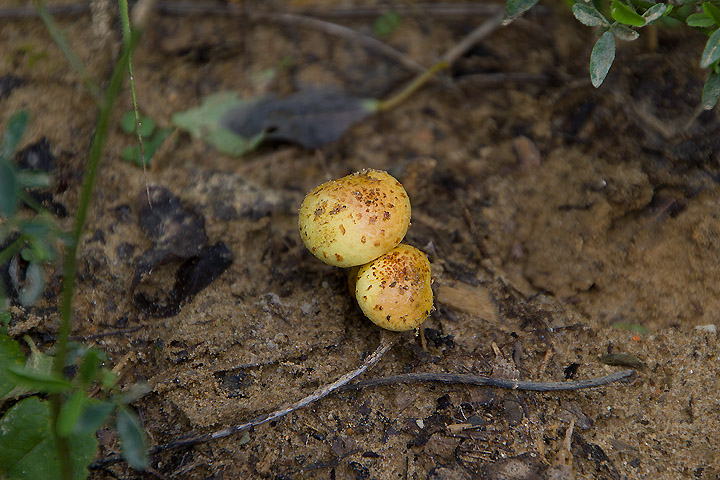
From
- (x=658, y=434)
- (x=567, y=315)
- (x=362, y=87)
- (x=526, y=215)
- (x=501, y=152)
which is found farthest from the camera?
(x=362, y=87)

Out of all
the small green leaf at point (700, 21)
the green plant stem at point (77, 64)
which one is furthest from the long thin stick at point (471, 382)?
the green plant stem at point (77, 64)

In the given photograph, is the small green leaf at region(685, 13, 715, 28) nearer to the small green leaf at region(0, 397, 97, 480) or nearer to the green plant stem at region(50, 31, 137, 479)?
the green plant stem at region(50, 31, 137, 479)

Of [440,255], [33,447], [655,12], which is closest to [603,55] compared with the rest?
[655,12]

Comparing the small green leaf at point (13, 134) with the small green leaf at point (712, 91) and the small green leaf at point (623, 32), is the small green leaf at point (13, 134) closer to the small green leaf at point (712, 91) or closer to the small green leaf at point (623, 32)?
the small green leaf at point (623, 32)

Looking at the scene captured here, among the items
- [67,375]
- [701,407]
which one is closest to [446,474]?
[701,407]

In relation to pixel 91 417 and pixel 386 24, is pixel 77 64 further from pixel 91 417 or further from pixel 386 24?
pixel 91 417

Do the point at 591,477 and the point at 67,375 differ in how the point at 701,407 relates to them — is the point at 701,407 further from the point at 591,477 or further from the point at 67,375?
the point at 67,375

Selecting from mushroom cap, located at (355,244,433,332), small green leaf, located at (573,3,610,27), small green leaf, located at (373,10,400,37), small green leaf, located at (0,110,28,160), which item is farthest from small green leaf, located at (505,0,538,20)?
small green leaf, located at (0,110,28,160)
